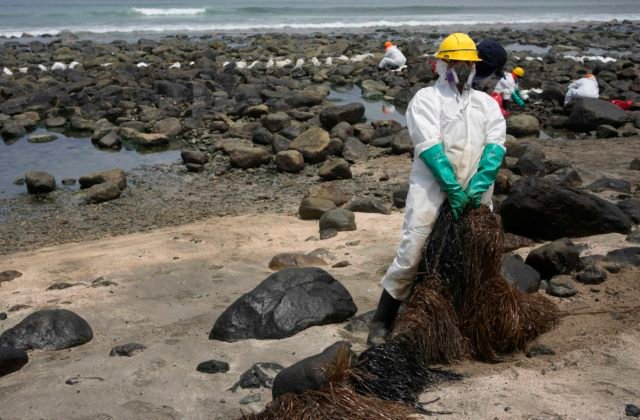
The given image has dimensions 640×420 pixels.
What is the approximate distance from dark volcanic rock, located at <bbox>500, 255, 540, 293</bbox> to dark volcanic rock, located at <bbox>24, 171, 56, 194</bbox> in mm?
7330

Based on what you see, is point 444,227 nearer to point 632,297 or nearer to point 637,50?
point 632,297

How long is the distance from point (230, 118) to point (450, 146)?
→ 10886 mm

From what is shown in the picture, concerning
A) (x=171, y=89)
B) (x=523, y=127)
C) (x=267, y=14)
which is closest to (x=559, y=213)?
(x=523, y=127)

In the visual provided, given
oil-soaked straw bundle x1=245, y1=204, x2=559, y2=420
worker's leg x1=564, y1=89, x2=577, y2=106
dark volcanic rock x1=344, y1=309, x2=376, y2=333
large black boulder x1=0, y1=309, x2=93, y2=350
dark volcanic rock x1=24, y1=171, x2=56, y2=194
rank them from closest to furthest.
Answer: oil-soaked straw bundle x1=245, y1=204, x2=559, y2=420 → dark volcanic rock x1=344, y1=309, x2=376, y2=333 → large black boulder x1=0, y1=309, x2=93, y2=350 → dark volcanic rock x1=24, y1=171, x2=56, y2=194 → worker's leg x1=564, y1=89, x2=577, y2=106

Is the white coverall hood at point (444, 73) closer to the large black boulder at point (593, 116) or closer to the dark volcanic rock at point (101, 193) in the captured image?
the dark volcanic rock at point (101, 193)

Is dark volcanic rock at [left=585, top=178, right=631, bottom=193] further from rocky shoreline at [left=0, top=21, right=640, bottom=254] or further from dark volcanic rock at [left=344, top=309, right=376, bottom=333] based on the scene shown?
dark volcanic rock at [left=344, top=309, right=376, bottom=333]

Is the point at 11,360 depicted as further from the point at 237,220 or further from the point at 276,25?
the point at 276,25

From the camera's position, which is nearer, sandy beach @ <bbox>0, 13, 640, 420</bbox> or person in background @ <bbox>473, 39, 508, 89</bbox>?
sandy beach @ <bbox>0, 13, 640, 420</bbox>

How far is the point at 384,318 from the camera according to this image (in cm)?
536

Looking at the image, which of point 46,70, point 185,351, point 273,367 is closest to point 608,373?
point 273,367

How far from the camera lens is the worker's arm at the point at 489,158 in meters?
5.04

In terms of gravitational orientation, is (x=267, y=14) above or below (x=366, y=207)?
above

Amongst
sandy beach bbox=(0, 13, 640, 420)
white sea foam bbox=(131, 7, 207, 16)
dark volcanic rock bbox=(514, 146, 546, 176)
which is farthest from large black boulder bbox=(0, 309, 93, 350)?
white sea foam bbox=(131, 7, 207, 16)

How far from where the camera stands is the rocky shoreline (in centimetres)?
1070
